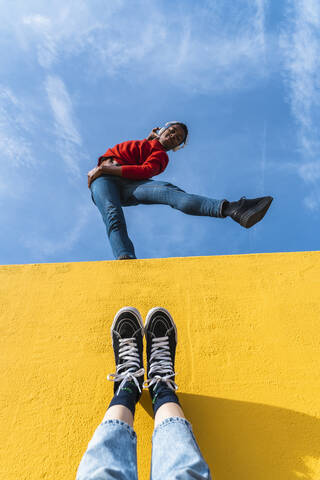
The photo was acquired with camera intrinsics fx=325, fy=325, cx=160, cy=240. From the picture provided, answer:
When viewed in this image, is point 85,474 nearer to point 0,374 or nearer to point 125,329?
point 125,329

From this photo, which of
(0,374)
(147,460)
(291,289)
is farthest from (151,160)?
(147,460)

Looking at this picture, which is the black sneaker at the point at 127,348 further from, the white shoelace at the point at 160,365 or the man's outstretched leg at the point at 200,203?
the man's outstretched leg at the point at 200,203

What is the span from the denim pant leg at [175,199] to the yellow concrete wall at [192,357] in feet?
0.84

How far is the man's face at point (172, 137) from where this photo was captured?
2148 millimetres

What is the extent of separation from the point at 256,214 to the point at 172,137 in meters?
0.92

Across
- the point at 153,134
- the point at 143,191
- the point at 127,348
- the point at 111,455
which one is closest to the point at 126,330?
the point at 127,348

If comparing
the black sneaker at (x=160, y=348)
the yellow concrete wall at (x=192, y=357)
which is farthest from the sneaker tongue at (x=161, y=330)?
the yellow concrete wall at (x=192, y=357)

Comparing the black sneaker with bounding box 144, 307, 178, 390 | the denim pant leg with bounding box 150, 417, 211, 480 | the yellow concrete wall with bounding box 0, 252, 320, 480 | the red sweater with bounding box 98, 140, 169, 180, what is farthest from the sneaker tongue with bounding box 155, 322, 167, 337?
the red sweater with bounding box 98, 140, 169, 180

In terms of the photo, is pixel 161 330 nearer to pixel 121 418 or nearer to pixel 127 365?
pixel 127 365

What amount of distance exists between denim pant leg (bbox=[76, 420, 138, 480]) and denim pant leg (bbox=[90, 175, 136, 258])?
3.36 feet

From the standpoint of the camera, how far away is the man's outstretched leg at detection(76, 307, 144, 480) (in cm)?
71

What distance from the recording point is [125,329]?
1.19m

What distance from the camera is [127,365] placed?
1.09 metres

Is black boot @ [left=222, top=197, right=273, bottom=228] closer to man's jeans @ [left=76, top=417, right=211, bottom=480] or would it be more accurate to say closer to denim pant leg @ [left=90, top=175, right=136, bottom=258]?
denim pant leg @ [left=90, top=175, right=136, bottom=258]
